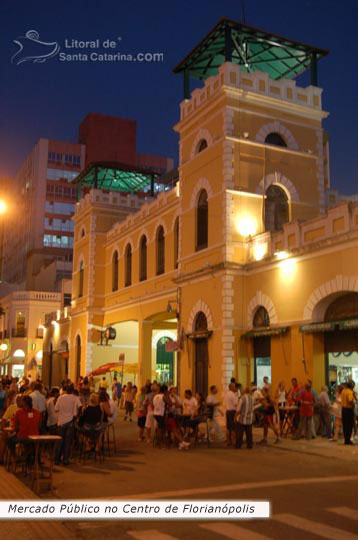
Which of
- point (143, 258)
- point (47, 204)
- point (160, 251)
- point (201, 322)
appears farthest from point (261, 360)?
point (47, 204)

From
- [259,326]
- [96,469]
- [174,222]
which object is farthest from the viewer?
[174,222]

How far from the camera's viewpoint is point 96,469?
12.9 m

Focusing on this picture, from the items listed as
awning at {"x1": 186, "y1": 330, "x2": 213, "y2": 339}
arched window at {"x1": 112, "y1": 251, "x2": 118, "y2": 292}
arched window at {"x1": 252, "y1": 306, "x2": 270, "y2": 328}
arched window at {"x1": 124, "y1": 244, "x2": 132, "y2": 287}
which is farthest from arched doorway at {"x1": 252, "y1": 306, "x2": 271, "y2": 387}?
arched window at {"x1": 112, "y1": 251, "x2": 118, "y2": 292}

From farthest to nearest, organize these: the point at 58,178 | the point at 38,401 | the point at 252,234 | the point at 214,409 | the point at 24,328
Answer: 1. the point at 58,178
2. the point at 24,328
3. the point at 252,234
4. the point at 214,409
5. the point at 38,401

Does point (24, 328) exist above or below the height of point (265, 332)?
above

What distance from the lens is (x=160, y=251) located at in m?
30.5

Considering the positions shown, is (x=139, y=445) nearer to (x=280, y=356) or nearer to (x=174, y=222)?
(x=280, y=356)

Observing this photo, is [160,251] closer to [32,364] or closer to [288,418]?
[288,418]

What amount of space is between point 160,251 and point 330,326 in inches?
541

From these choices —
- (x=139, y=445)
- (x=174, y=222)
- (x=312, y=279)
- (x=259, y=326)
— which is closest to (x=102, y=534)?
(x=139, y=445)

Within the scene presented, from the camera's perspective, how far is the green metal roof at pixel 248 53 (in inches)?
945

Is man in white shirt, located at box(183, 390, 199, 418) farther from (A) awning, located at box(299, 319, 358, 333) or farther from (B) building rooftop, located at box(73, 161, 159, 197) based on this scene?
(B) building rooftop, located at box(73, 161, 159, 197)

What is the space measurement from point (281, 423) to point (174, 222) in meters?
12.5

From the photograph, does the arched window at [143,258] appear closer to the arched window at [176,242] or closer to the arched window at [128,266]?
the arched window at [128,266]
